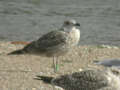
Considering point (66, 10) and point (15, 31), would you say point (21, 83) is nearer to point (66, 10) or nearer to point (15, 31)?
point (15, 31)

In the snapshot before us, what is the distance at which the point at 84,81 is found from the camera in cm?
641

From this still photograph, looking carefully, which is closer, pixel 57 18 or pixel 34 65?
pixel 34 65

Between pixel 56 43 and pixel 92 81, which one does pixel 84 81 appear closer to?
pixel 92 81

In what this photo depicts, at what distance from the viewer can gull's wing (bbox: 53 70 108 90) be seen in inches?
250

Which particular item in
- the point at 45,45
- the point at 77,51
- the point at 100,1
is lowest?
the point at 100,1

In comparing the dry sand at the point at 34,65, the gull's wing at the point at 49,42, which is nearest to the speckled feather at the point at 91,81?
the dry sand at the point at 34,65

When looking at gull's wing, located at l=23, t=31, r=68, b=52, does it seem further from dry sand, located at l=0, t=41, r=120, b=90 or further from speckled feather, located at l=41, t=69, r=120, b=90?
speckled feather, located at l=41, t=69, r=120, b=90

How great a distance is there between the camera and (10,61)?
9172 mm

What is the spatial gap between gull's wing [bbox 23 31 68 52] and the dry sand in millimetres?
347

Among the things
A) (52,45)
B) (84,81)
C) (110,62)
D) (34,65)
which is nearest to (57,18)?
(110,62)

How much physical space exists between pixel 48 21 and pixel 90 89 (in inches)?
421

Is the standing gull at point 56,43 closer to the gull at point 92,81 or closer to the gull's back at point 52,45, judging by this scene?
the gull's back at point 52,45

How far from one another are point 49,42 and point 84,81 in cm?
→ 248

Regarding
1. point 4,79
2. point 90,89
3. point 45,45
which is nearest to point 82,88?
point 90,89
